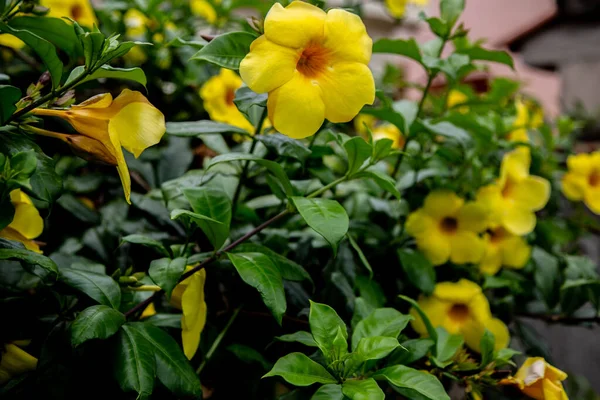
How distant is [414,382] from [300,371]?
0.12 m

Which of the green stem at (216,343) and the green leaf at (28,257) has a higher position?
the green leaf at (28,257)

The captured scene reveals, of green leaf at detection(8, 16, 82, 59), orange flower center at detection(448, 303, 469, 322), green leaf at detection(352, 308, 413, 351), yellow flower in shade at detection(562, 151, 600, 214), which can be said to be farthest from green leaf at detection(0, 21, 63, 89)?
yellow flower in shade at detection(562, 151, 600, 214)

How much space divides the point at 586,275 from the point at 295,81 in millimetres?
769

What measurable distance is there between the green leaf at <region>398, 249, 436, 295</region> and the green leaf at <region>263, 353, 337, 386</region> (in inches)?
12.0

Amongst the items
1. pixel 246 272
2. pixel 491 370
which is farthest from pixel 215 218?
pixel 491 370

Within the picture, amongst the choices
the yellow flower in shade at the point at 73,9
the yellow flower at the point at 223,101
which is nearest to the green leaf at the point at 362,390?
the yellow flower at the point at 223,101

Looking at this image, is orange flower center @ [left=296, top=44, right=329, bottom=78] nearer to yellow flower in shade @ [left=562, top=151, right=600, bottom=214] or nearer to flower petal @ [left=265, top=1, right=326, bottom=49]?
flower petal @ [left=265, top=1, right=326, bottom=49]

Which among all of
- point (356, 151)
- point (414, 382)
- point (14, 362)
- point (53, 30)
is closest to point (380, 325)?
point (414, 382)

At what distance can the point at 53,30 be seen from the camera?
0.72m

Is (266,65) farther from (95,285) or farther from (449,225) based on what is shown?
(449,225)

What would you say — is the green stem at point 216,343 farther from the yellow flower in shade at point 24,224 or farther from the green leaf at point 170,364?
the yellow flower in shade at point 24,224

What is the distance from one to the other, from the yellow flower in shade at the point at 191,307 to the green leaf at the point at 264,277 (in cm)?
6

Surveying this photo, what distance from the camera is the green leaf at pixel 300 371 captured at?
1.75 feet

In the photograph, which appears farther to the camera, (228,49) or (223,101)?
(223,101)
